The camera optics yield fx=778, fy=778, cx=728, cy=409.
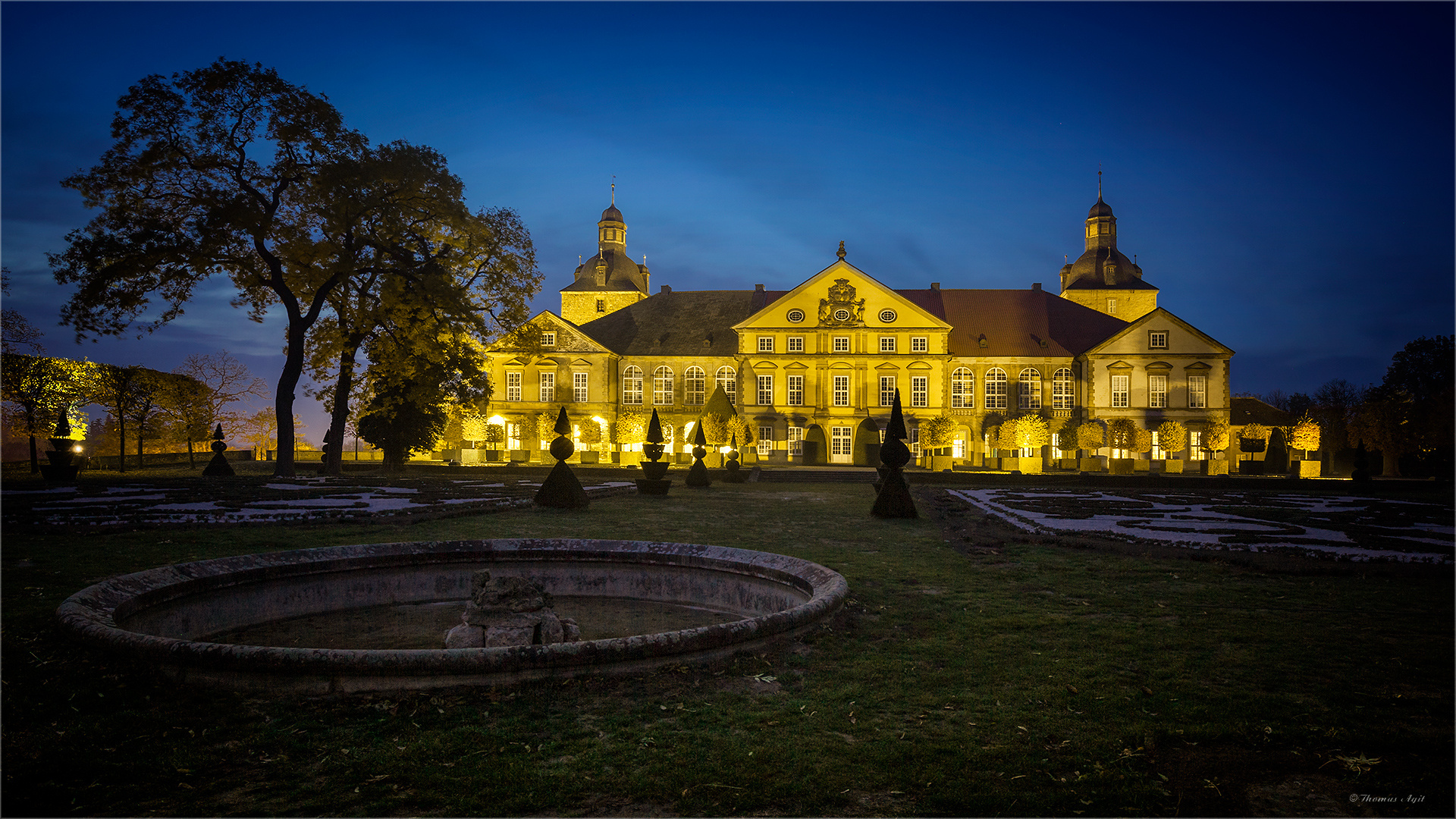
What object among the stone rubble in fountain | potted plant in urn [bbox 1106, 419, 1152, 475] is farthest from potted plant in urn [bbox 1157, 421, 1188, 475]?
the stone rubble in fountain

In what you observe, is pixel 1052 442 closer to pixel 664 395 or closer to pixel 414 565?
pixel 664 395

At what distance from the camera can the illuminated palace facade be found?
50500 mm

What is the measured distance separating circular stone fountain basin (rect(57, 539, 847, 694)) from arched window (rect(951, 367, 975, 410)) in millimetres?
47806

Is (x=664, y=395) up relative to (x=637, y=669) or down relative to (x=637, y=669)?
up

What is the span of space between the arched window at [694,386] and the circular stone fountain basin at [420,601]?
46.8 meters

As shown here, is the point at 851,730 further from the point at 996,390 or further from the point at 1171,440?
the point at 996,390

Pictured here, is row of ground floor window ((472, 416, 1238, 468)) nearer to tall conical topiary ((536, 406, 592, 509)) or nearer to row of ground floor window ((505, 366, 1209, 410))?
row of ground floor window ((505, 366, 1209, 410))

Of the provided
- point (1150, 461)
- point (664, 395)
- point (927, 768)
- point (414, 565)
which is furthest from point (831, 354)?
point (927, 768)

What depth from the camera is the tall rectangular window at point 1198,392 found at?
50.2m

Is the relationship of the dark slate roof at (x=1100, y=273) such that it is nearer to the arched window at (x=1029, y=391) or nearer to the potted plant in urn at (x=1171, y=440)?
the arched window at (x=1029, y=391)

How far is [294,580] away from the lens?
24.3 feet

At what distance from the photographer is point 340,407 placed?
1043 inches

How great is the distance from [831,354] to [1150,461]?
2098cm

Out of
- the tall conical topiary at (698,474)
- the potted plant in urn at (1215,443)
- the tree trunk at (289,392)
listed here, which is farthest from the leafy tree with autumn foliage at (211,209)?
the potted plant in urn at (1215,443)
